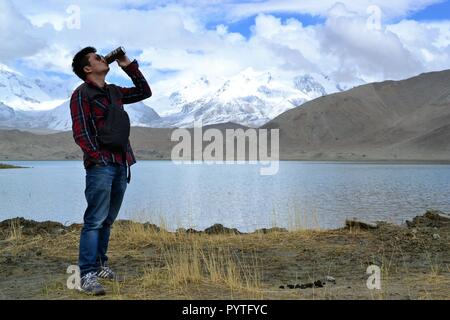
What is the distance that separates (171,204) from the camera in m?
21.2

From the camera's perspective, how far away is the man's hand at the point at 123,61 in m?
5.47

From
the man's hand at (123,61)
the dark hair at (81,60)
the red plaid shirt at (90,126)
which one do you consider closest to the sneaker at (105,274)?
the red plaid shirt at (90,126)

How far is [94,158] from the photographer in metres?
4.89

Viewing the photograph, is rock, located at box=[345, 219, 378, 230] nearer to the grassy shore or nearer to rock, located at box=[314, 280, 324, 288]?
the grassy shore

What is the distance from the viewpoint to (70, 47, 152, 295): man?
4.93 meters

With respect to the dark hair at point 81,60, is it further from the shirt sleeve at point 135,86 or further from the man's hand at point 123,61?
the shirt sleeve at point 135,86

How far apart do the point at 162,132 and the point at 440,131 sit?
7981 cm

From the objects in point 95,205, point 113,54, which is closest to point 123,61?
point 113,54

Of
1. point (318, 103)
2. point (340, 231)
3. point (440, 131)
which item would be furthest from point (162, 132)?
point (340, 231)

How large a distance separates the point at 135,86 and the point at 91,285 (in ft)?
6.31

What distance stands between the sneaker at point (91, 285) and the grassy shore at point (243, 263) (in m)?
0.08

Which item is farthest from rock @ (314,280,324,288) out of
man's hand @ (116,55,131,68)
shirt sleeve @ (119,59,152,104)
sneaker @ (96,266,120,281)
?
man's hand @ (116,55,131,68)
